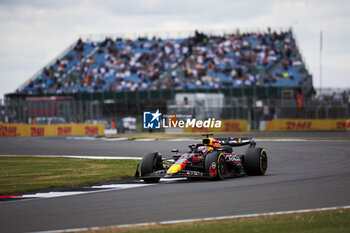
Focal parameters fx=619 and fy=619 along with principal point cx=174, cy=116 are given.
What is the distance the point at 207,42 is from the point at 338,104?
866 inches

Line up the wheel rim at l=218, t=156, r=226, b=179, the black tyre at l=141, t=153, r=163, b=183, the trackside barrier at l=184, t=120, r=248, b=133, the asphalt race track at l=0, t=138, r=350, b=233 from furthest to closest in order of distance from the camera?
the trackside barrier at l=184, t=120, r=248, b=133 < the black tyre at l=141, t=153, r=163, b=183 < the wheel rim at l=218, t=156, r=226, b=179 < the asphalt race track at l=0, t=138, r=350, b=233

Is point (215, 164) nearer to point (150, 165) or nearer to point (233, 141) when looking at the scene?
point (150, 165)

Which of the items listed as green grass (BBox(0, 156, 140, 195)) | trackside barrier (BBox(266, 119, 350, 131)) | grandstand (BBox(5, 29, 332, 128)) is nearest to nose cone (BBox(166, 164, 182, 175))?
green grass (BBox(0, 156, 140, 195))

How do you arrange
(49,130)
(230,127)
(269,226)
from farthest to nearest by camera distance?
(49,130)
(230,127)
(269,226)

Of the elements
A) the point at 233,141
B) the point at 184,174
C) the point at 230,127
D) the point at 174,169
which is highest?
the point at 233,141

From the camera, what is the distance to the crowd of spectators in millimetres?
53719

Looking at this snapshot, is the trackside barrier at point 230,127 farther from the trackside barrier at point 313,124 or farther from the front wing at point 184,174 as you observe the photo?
the front wing at point 184,174

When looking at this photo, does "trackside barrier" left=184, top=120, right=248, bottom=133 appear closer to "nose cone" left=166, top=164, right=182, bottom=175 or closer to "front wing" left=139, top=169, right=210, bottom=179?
"front wing" left=139, top=169, right=210, bottom=179

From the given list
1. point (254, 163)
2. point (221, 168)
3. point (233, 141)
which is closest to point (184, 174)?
point (221, 168)

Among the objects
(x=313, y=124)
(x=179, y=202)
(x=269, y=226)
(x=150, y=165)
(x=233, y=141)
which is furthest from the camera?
(x=313, y=124)

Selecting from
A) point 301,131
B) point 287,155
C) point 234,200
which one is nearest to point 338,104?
point 301,131

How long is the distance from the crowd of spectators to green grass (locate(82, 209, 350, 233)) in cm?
4460

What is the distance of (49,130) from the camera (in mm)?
45531

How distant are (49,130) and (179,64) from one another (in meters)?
15.8
